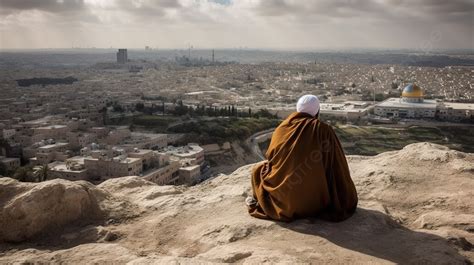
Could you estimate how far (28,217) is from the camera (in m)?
4.27

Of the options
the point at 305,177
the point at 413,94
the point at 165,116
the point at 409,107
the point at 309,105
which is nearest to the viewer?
the point at 305,177

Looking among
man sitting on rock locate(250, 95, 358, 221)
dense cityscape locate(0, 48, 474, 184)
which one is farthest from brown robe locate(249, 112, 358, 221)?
dense cityscape locate(0, 48, 474, 184)

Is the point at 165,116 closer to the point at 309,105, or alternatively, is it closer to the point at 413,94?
the point at 413,94

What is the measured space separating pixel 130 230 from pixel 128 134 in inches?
976

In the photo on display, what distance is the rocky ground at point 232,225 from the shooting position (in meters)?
3.44

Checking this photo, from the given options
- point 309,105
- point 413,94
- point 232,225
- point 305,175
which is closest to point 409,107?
point 413,94

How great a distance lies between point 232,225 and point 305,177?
773mm

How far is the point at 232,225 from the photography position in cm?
397

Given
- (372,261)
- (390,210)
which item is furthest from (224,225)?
(390,210)

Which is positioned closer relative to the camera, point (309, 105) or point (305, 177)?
point (305, 177)

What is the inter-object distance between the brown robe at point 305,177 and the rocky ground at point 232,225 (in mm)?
130

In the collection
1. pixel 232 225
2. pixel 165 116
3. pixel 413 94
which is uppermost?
pixel 232 225

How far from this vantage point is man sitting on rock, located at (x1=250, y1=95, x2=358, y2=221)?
398 centimetres

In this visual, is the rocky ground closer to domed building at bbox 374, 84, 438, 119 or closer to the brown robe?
the brown robe
